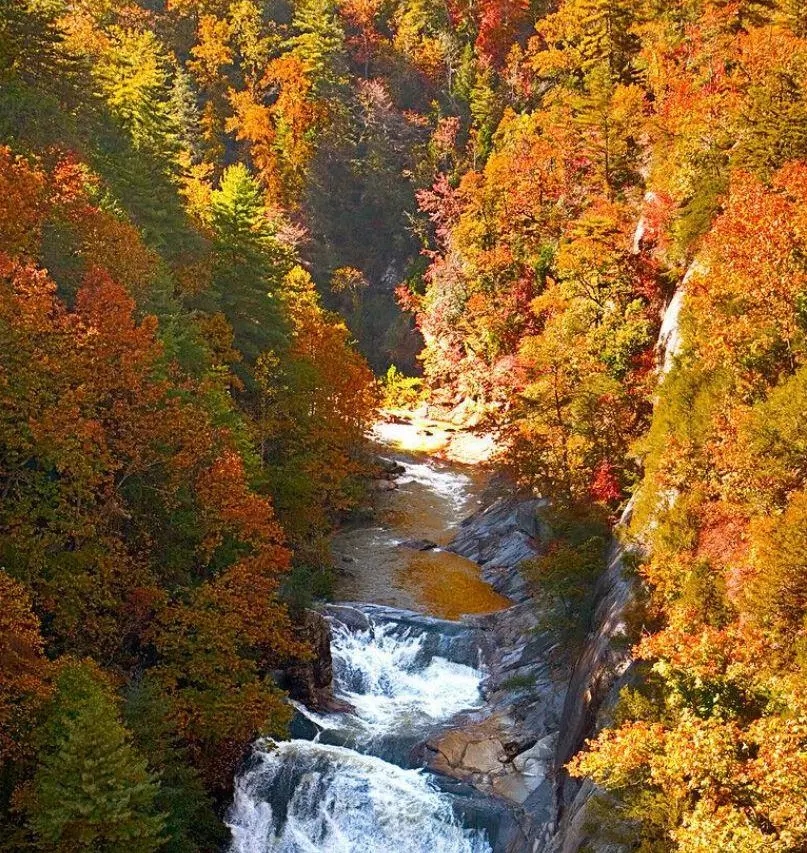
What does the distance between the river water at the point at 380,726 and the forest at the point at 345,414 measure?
136 cm

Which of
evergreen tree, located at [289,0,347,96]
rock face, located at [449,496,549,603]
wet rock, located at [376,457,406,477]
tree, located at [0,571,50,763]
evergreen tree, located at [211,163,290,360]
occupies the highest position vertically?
evergreen tree, located at [289,0,347,96]

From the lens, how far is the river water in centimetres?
2064

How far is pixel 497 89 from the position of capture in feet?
230

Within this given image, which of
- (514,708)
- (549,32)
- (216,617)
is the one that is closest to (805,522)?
(514,708)

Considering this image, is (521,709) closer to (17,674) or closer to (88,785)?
(88,785)

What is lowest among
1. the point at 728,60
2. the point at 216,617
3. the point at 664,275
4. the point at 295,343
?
the point at 216,617

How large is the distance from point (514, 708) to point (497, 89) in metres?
60.1

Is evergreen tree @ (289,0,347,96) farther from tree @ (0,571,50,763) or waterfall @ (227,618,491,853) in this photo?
tree @ (0,571,50,763)

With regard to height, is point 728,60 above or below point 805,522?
above

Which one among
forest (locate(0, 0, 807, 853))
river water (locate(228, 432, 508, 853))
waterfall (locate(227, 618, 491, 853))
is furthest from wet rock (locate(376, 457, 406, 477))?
waterfall (locate(227, 618, 491, 853))

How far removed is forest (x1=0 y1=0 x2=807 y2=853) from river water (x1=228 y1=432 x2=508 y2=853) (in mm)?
1361

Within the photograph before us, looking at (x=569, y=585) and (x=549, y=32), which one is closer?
(x=569, y=585)

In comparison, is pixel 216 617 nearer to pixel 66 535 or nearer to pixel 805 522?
pixel 66 535

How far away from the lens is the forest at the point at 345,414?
15391 millimetres
